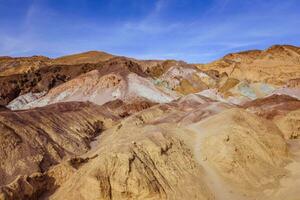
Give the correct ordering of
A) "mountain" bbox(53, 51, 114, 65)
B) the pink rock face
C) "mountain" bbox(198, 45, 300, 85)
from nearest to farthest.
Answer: the pink rock face < "mountain" bbox(198, 45, 300, 85) < "mountain" bbox(53, 51, 114, 65)

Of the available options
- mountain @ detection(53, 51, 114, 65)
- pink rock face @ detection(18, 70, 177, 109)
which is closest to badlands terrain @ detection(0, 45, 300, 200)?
pink rock face @ detection(18, 70, 177, 109)

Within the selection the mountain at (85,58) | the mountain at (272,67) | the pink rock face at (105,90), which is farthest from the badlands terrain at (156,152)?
the mountain at (85,58)

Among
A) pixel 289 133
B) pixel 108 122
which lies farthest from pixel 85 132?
pixel 289 133

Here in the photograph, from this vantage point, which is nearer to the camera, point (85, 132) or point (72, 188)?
point (72, 188)

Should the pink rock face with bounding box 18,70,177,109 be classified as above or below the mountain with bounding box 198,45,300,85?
below

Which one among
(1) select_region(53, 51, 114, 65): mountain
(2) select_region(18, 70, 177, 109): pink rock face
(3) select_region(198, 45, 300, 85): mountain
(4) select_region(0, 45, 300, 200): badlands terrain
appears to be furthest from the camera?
(1) select_region(53, 51, 114, 65): mountain

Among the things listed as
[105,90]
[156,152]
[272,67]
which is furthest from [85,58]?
[156,152]

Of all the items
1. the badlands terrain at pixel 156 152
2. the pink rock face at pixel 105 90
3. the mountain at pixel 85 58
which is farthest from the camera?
the mountain at pixel 85 58

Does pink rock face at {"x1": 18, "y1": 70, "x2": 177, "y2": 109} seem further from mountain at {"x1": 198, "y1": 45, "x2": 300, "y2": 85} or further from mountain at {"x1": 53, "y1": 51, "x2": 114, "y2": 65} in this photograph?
mountain at {"x1": 53, "y1": 51, "x2": 114, "y2": 65}

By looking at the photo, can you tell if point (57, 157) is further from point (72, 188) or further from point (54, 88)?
point (54, 88)

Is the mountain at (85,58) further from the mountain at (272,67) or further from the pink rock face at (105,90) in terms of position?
the pink rock face at (105,90)

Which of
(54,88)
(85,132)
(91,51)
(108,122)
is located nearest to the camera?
(85,132)
